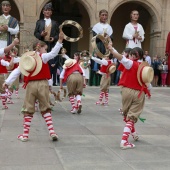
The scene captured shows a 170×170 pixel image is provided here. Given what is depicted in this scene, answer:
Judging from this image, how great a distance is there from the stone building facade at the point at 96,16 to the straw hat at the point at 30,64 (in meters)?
9.36

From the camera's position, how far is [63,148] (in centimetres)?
482

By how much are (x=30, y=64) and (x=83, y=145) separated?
1.41 m

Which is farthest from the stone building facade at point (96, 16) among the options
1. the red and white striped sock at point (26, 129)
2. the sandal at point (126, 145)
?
the sandal at point (126, 145)

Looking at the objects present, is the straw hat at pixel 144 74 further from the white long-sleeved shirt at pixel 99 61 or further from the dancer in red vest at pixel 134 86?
the white long-sleeved shirt at pixel 99 61

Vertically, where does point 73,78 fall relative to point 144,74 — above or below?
below

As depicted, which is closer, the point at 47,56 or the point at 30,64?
the point at 30,64

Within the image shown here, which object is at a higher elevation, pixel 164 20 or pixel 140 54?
pixel 164 20

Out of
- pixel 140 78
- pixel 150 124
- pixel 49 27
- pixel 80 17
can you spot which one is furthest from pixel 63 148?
pixel 80 17

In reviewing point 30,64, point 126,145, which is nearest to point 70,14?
point 30,64

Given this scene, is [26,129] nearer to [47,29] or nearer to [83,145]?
[83,145]

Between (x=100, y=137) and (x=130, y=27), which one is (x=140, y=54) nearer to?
(x=100, y=137)

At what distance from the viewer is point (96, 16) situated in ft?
62.1

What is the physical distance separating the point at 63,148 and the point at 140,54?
1812 millimetres

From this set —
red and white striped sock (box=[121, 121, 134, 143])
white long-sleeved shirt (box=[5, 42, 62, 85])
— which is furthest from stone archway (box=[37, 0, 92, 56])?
red and white striped sock (box=[121, 121, 134, 143])
